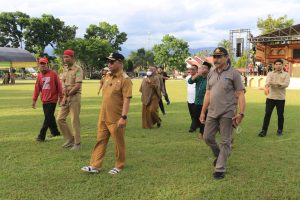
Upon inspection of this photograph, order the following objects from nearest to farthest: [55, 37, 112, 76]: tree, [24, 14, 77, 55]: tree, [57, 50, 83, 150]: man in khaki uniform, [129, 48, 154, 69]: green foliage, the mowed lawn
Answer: the mowed lawn, [57, 50, 83, 150]: man in khaki uniform, [55, 37, 112, 76]: tree, [24, 14, 77, 55]: tree, [129, 48, 154, 69]: green foliage

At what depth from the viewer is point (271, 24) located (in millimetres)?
48812

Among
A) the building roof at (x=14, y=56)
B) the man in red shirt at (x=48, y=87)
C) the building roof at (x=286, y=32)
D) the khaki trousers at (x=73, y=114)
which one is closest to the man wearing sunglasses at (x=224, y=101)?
the khaki trousers at (x=73, y=114)

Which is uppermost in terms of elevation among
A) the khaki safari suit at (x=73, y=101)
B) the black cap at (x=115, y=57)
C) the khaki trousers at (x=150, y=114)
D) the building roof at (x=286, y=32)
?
the building roof at (x=286, y=32)

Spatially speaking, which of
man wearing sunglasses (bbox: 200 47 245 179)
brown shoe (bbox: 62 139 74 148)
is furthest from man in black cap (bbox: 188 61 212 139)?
brown shoe (bbox: 62 139 74 148)

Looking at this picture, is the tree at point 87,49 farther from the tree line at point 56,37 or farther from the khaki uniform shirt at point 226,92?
the khaki uniform shirt at point 226,92

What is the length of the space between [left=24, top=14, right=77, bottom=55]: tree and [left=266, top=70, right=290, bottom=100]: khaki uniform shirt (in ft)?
227

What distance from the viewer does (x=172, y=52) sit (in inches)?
3462

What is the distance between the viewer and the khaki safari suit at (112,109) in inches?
205

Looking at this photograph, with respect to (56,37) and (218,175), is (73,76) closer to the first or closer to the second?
(218,175)

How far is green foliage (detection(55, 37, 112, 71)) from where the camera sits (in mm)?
69000

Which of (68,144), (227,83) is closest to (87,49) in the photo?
(68,144)

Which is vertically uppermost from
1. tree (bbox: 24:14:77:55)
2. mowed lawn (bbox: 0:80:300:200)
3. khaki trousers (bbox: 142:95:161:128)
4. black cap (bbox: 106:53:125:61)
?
tree (bbox: 24:14:77:55)

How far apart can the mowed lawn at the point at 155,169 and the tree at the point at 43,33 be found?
67.4 m

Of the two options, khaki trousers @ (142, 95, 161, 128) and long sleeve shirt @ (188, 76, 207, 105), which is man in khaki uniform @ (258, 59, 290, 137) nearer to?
long sleeve shirt @ (188, 76, 207, 105)
